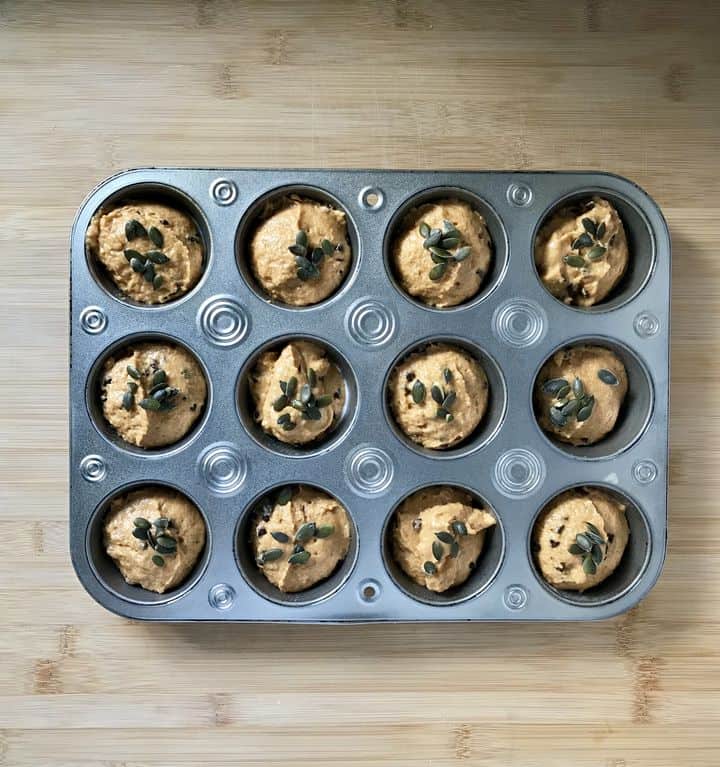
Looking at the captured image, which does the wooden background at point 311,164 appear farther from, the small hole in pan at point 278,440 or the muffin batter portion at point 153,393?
the small hole in pan at point 278,440

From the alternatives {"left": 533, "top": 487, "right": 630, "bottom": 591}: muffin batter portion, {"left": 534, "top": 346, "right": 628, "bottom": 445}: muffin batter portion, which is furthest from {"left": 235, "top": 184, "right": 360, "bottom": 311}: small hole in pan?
{"left": 533, "top": 487, "right": 630, "bottom": 591}: muffin batter portion

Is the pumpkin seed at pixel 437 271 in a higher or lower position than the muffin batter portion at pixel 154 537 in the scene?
higher

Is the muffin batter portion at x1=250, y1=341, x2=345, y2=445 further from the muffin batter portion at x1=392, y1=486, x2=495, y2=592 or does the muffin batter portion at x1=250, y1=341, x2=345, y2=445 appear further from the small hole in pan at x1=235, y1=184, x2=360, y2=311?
the muffin batter portion at x1=392, y1=486, x2=495, y2=592

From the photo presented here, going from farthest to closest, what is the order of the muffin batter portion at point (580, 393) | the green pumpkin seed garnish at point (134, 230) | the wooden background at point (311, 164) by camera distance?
1. the wooden background at point (311, 164)
2. the muffin batter portion at point (580, 393)
3. the green pumpkin seed garnish at point (134, 230)

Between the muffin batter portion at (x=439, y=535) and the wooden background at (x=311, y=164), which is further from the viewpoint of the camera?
the wooden background at (x=311, y=164)

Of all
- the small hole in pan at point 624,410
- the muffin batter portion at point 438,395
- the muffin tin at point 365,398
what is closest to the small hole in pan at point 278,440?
the muffin tin at point 365,398

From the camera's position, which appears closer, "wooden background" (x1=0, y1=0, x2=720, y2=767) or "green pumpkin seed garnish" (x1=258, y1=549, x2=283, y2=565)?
"green pumpkin seed garnish" (x1=258, y1=549, x2=283, y2=565)
